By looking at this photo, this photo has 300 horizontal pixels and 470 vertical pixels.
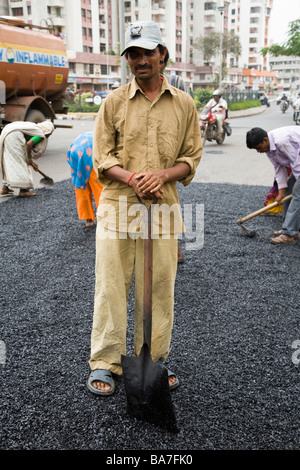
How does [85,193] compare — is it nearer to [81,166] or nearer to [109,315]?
[81,166]

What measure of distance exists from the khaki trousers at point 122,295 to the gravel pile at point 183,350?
0.23m

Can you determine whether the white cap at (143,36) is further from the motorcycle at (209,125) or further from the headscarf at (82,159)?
the motorcycle at (209,125)

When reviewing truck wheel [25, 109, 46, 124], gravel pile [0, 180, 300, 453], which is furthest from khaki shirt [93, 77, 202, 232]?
truck wheel [25, 109, 46, 124]

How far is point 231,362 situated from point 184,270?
5.06 ft

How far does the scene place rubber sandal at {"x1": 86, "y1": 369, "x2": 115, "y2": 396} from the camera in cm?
228

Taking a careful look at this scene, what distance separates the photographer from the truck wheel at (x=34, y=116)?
10.9 meters

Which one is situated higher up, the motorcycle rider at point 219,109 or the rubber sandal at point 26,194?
the motorcycle rider at point 219,109

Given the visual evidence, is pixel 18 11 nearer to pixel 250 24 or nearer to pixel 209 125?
pixel 209 125

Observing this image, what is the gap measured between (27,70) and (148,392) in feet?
33.6

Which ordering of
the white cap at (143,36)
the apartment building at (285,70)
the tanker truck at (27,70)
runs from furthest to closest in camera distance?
1. the apartment building at (285,70)
2. the tanker truck at (27,70)
3. the white cap at (143,36)

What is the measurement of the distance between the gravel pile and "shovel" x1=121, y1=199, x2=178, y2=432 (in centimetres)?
6

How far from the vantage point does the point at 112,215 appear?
7.07ft

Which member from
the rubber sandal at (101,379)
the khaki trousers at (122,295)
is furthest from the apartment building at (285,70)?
the rubber sandal at (101,379)

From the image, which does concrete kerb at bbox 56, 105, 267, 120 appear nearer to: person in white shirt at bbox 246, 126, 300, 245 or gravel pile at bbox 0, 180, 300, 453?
gravel pile at bbox 0, 180, 300, 453
